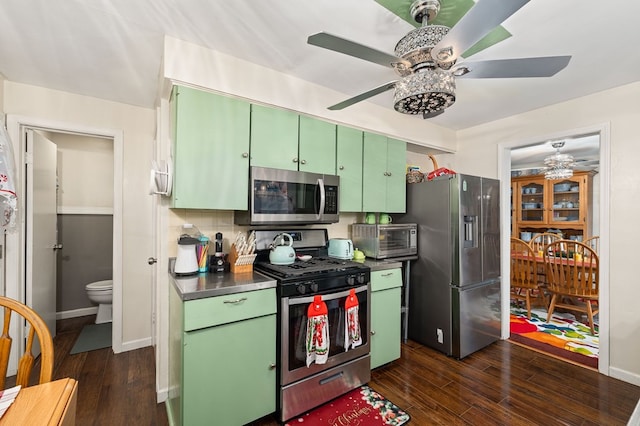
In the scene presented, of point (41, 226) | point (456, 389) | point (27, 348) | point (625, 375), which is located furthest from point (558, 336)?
point (41, 226)

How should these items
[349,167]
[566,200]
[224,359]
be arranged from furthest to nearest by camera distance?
[566,200], [349,167], [224,359]

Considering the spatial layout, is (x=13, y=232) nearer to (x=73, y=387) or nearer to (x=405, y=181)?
(x=73, y=387)

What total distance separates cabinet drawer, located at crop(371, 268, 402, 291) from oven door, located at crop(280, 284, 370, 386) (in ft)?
0.76

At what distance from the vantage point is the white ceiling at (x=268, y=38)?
1564mm

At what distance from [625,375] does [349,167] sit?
9.43ft

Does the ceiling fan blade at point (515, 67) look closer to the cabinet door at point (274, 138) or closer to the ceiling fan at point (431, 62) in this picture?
the ceiling fan at point (431, 62)

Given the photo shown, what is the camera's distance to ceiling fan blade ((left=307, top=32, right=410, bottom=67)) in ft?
3.97

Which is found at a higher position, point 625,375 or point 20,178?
point 20,178

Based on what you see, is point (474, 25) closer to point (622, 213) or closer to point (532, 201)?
point (622, 213)

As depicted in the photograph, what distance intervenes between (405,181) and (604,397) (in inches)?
91.1

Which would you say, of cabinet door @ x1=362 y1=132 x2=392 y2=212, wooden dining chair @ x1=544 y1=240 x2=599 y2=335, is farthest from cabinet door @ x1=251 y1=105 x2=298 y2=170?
wooden dining chair @ x1=544 y1=240 x2=599 y2=335

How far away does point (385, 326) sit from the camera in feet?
8.02

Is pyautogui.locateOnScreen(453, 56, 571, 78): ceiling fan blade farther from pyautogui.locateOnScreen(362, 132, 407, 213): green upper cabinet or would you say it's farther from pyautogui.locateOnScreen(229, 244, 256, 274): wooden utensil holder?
pyautogui.locateOnScreen(229, 244, 256, 274): wooden utensil holder

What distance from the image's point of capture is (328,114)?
8.32 ft
